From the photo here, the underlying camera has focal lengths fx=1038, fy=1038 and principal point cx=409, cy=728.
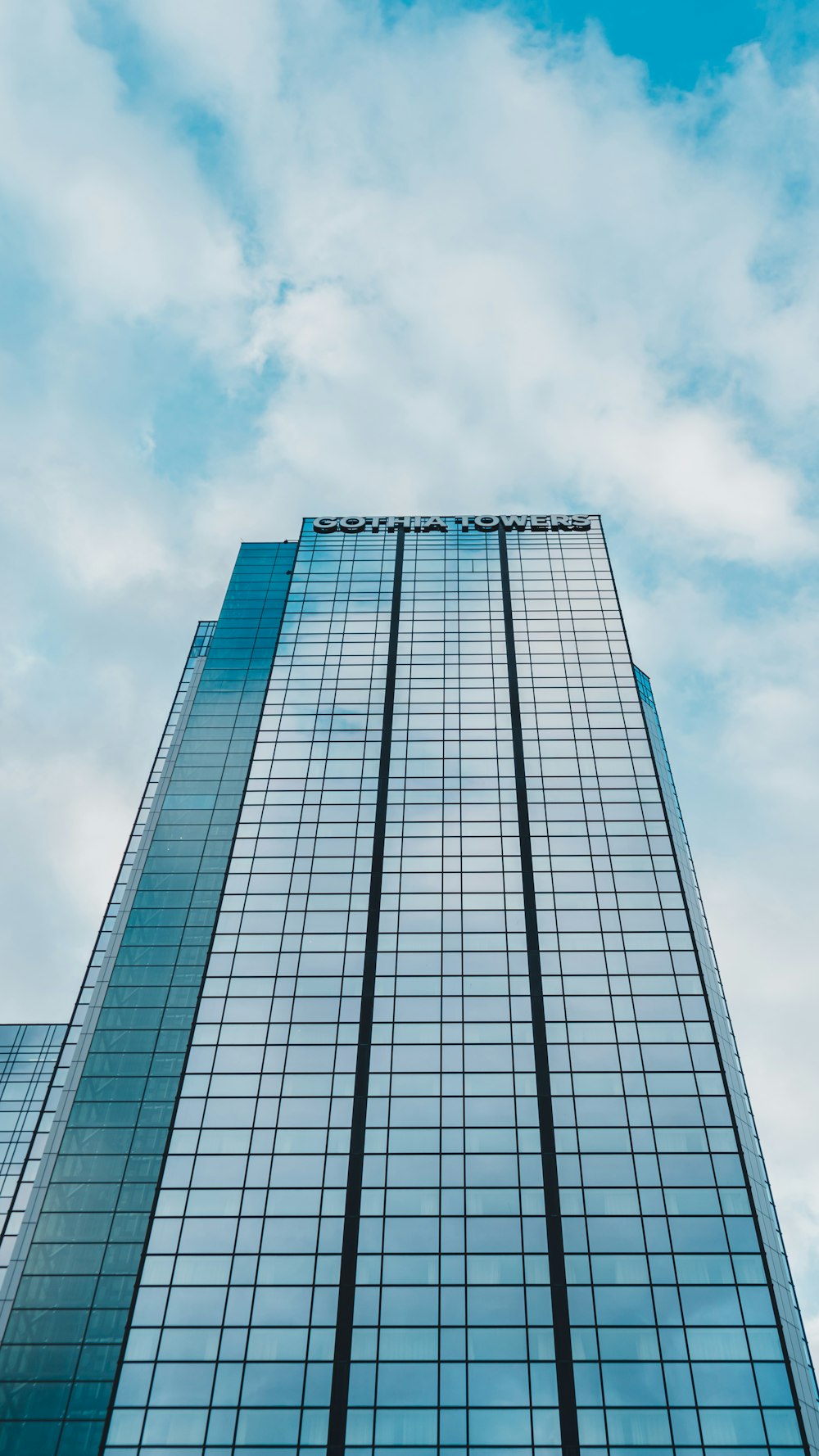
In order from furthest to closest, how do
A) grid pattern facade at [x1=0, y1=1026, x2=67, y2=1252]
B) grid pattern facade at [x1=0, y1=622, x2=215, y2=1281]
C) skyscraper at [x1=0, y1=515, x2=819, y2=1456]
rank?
grid pattern facade at [x1=0, y1=1026, x2=67, y2=1252]
grid pattern facade at [x1=0, y1=622, x2=215, y2=1281]
skyscraper at [x1=0, y1=515, x2=819, y2=1456]

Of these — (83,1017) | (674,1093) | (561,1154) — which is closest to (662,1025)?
(674,1093)

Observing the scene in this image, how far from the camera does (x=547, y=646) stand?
301ft

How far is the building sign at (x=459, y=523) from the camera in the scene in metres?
110

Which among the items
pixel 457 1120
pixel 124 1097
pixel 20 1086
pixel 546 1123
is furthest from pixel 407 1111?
pixel 20 1086

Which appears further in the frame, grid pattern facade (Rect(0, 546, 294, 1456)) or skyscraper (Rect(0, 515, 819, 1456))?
grid pattern facade (Rect(0, 546, 294, 1456))

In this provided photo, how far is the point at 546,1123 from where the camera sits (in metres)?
57.5

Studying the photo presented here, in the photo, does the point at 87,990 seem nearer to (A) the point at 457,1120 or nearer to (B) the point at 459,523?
(A) the point at 457,1120

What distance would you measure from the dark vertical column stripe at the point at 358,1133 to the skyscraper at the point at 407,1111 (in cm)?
17

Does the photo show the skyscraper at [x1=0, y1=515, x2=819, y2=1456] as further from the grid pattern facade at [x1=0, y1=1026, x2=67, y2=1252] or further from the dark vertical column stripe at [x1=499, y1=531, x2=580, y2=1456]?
the grid pattern facade at [x1=0, y1=1026, x2=67, y2=1252]

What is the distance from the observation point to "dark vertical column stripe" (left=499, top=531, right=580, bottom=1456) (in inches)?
1857

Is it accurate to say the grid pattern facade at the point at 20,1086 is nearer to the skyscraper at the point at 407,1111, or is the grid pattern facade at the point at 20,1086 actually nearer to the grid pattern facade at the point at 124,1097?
the grid pattern facade at the point at 124,1097

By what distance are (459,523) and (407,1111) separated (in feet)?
225

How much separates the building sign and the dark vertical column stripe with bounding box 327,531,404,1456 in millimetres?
27444

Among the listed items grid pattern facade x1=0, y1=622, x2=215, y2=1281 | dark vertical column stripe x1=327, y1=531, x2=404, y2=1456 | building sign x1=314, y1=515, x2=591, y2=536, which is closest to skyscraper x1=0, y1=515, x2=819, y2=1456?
dark vertical column stripe x1=327, y1=531, x2=404, y2=1456
